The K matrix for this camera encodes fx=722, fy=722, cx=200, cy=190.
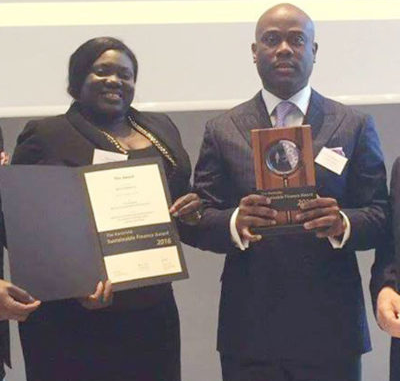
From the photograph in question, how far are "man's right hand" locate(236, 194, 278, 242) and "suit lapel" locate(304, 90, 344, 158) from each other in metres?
0.23

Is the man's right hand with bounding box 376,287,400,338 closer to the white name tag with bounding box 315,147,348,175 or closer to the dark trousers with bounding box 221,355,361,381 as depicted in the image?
the dark trousers with bounding box 221,355,361,381

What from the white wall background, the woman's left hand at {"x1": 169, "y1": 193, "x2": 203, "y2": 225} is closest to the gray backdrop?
the white wall background

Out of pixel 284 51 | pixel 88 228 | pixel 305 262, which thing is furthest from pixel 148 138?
pixel 305 262

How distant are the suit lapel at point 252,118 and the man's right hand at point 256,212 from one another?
213 mm

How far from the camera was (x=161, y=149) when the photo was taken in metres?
2.12

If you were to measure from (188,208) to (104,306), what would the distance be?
35 cm

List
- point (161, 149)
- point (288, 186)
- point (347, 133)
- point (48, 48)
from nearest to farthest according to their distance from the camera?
1. point (288, 186)
2. point (347, 133)
3. point (161, 149)
4. point (48, 48)

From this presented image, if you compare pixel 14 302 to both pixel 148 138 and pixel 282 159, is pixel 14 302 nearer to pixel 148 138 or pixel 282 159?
pixel 148 138

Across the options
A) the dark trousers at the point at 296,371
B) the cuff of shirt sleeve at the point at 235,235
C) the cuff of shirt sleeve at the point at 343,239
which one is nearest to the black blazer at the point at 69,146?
the cuff of shirt sleeve at the point at 235,235

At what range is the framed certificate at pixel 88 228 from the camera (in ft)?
6.07

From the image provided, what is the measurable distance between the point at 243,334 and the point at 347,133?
24.1 inches

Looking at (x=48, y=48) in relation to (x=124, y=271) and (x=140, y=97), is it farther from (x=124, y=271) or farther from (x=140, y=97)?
(x=124, y=271)

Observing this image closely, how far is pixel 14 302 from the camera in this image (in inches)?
A: 69.2

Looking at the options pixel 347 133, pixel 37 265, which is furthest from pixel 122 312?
pixel 347 133
